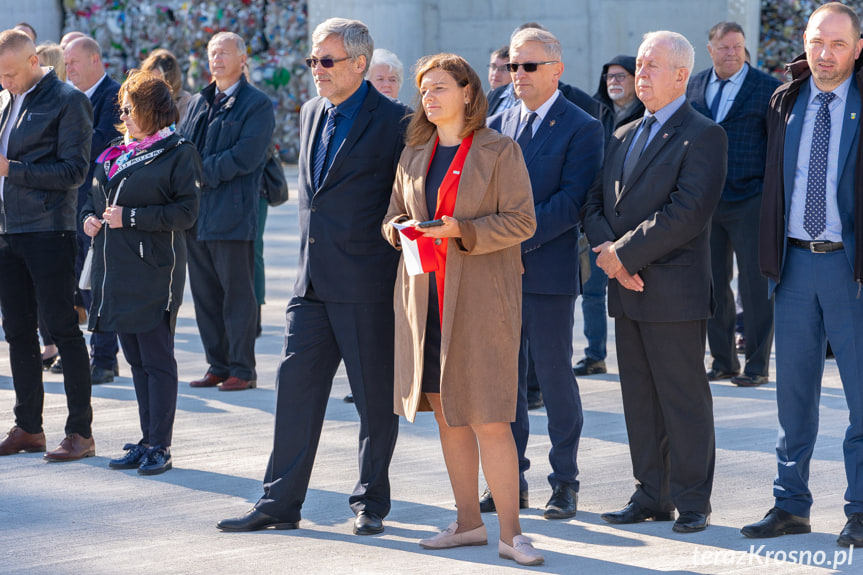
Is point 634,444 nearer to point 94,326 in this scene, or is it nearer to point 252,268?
point 94,326

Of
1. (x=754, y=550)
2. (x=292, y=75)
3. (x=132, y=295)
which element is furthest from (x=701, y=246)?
(x=292, y=75)

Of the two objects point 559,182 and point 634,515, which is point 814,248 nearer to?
point 559,182

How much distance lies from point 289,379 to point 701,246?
182 centimetres

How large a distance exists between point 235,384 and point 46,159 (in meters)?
2.11

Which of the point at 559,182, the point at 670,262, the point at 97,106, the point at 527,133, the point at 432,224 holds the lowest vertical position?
the point at 670,262

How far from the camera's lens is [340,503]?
5.48 metres

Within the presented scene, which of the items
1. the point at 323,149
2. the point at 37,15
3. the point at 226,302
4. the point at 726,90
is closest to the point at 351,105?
the point at 323,149

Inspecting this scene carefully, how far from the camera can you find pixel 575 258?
5527mm

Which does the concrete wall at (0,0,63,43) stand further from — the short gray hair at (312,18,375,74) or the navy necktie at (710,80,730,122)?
the short gray hair at (312,18,375,74)

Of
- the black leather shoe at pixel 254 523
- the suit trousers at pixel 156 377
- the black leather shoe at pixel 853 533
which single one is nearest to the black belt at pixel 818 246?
the black leather shoe at pixel 853 533

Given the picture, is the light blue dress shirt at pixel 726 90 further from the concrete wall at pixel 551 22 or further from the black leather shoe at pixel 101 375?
the concrete wall at pixel 551 22

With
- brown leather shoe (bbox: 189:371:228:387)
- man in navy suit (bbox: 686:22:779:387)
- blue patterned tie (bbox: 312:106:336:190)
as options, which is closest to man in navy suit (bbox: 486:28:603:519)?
blue patterned tie (bbox: 312:106:336:190)

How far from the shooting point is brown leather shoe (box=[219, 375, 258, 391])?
785 centimetres

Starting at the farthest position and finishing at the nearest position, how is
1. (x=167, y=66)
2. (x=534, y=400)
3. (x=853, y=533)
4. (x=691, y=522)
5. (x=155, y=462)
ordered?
(x=167, y=66), (x=534, y=400), (x=155, y=462), (x=691, y=522), (x=853, y=533)
